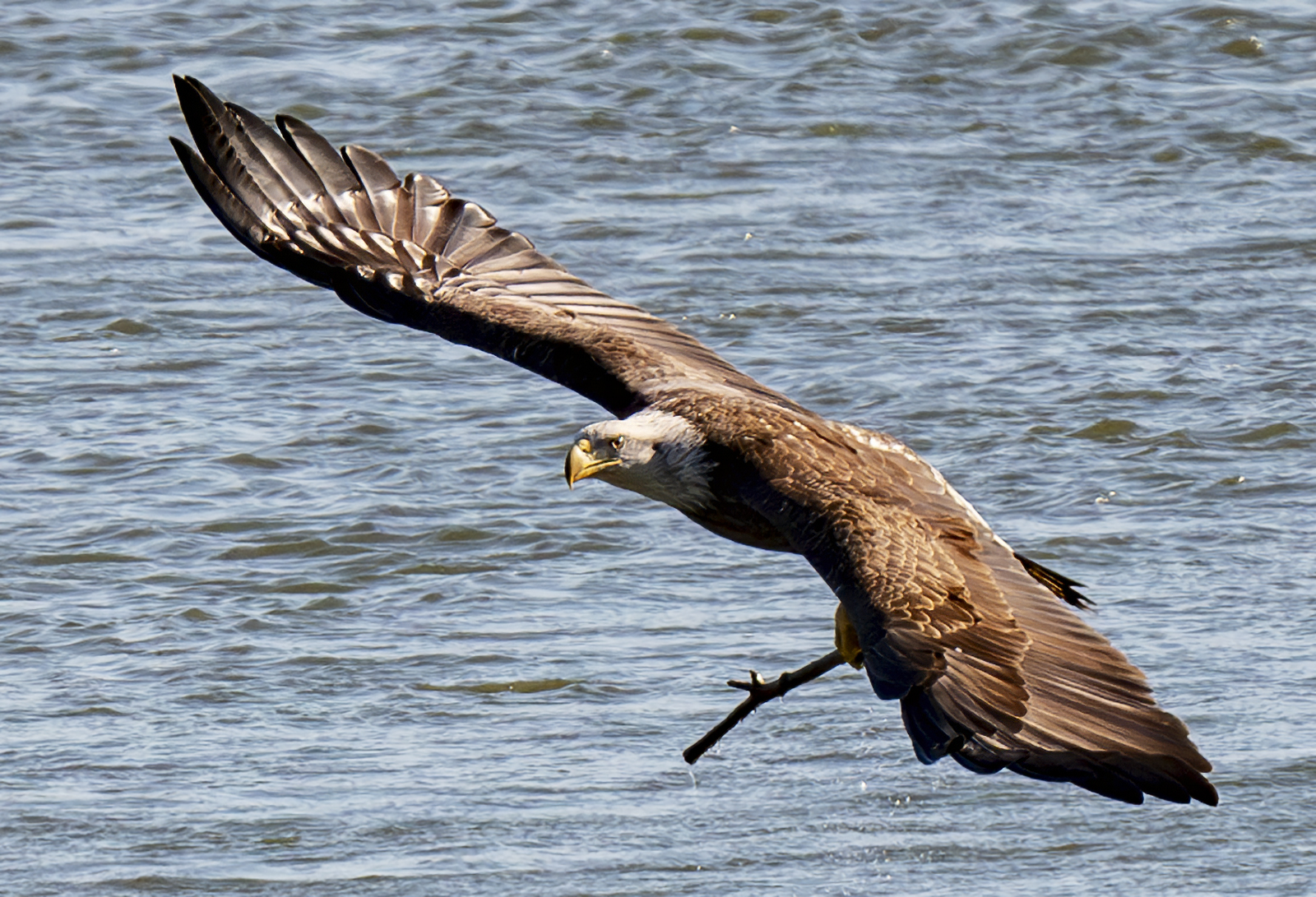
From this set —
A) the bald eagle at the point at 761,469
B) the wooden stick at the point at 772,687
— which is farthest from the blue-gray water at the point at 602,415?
the bald eagle at the point at 761,469

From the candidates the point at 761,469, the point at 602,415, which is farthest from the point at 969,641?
the point at 602,415

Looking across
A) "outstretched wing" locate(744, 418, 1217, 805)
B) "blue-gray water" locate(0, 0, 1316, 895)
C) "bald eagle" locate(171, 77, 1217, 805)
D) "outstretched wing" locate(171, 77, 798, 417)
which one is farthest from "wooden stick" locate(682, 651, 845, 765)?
"blue-gray water" locate(0, 0, 1316, 895)

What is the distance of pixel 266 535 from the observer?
29.9 feet

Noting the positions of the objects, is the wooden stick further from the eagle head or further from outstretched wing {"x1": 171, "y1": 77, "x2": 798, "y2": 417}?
outstretched wing {"x1": 171, "y1": 77, "x2": 798, "y2": 417}

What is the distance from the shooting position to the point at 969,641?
17.4ft

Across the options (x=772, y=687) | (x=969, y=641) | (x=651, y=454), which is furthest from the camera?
(x=651, y=454)

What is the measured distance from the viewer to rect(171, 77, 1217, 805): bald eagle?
506 cm

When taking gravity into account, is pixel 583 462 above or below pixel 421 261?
below

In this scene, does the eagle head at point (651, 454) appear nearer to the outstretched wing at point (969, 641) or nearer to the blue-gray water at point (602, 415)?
the outstretched wing at point (969, 641)

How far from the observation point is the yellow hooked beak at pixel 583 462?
610 centimetres

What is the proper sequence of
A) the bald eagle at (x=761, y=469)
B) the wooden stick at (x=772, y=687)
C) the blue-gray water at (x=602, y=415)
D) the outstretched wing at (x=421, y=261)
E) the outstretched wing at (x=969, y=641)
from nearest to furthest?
1. the outstretched wing at (x=969, y=641)
2. the bald eagle at (x=761, y=469)
3. the wooden stick at (x=772, y=687)
4. the outstretched wing at (x=421, y=261)
5. the blue-gray water at (x=602, y=415)

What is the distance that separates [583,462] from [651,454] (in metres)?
0.19

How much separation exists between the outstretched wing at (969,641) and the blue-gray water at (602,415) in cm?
143

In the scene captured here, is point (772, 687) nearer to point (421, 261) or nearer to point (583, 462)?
point (583, 462)
